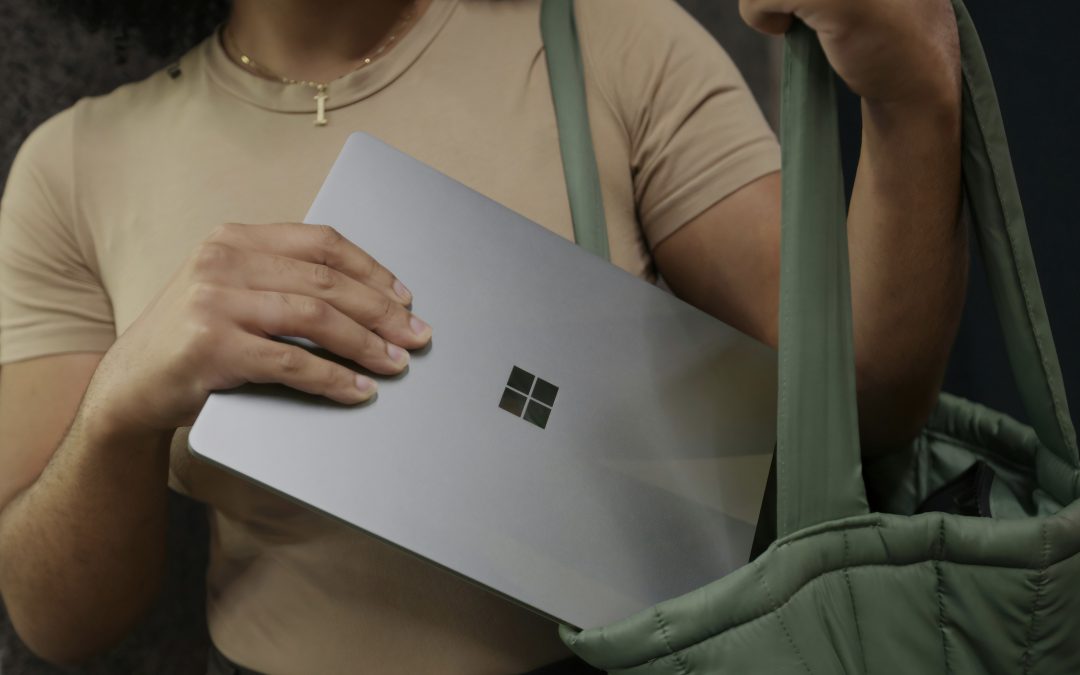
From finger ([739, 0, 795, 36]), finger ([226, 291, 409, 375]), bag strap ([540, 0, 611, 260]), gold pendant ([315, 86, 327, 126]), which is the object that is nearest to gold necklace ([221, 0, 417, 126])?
gold pendant ([315, 86, 327, 126])

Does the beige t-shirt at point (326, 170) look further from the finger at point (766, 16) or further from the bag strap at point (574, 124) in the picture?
the finger at point (766, 16)

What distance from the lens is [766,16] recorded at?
0.42m

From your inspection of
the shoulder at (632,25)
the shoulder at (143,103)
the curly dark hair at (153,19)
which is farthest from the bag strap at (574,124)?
the curly dark hair at (153,19)

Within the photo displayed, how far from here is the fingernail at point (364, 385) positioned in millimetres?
444

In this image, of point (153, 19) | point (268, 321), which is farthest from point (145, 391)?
A: point (153, 19)

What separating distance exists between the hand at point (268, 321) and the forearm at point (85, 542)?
0.29ft

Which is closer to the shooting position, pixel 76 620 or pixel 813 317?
pixel 813 317

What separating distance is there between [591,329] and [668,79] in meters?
0.20

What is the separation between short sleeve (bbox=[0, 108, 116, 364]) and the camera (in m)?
0.67

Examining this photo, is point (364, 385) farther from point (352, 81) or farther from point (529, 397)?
point (352, 81)

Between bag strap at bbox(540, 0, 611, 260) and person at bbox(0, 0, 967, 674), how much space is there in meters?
0.01

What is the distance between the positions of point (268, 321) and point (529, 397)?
0.41 feet

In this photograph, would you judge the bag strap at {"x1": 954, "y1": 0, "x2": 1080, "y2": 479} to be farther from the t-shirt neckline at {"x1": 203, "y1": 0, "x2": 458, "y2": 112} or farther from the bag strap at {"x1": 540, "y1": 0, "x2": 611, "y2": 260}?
the t-shirt neckline at {"x1": 203, "y1": 0, "x2": 458, "y2": 112}

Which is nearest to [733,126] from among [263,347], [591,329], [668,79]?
[668,79]
